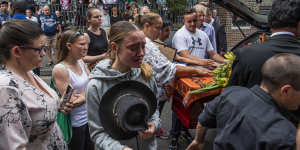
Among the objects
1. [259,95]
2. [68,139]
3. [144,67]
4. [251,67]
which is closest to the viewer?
[259,95]

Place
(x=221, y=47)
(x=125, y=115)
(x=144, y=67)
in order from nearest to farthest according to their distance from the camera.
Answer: (x=125, y=115), (x=144, y=67), (x=221, y=47)

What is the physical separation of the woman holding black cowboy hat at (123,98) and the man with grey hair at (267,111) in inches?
20.3

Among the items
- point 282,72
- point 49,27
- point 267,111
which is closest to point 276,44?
point 282,72

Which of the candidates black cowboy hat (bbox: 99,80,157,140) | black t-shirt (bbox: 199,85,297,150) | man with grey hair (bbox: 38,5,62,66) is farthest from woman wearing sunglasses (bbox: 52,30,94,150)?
man with grey hair (bbox: 38,5,62,66)

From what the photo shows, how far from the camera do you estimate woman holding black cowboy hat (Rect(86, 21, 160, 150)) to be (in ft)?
5.29

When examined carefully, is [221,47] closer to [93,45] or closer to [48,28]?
[93,45]

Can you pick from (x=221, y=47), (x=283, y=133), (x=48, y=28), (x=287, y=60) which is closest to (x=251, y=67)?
(x=287, y=60)

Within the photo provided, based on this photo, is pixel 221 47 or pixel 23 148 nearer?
pixel 23 148

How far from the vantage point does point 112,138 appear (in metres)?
1.74

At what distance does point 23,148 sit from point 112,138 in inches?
20.5

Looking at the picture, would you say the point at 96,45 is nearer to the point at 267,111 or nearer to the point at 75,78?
the point at 75,78

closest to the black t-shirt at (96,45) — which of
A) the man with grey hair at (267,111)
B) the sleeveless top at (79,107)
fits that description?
the sleeveless top at (79,107)

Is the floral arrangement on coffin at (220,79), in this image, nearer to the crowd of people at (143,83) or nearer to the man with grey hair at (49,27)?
the crowd of people at (143,83)

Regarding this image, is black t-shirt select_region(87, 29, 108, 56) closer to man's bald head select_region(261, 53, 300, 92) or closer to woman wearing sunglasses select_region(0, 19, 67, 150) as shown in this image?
woman wearing sunglasses select_region(0, 19, 67, 150)
